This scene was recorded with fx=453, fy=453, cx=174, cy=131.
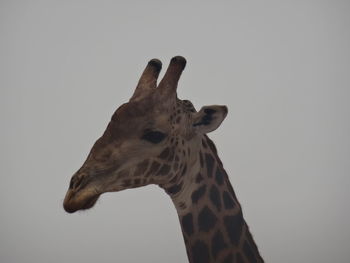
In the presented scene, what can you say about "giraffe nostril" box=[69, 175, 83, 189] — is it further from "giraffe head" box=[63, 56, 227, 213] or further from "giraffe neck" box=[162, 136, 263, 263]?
"giraffe neck" box=[162, 136, 263, 263]

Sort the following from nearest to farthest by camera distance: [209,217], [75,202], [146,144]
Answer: [75,202] → [146,144] → [209,217]

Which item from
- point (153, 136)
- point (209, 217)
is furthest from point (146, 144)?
point (209, 217)

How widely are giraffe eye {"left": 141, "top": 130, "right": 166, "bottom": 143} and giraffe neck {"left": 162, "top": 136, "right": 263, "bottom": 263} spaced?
0.18m

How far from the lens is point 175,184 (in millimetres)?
1457

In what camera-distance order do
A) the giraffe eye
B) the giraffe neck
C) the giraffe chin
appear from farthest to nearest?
the giraffe neck
the giraffe eye
the giraffe chin

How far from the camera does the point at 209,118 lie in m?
1.43

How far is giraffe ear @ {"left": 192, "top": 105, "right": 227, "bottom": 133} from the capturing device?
1.41 metres

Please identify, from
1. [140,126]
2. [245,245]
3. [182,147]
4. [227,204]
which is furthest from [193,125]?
[245,245]

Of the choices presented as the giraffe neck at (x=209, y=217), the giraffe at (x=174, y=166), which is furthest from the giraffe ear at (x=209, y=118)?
the giraffe neck at (x=209, y=217)

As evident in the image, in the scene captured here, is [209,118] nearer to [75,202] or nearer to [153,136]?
[153,136]

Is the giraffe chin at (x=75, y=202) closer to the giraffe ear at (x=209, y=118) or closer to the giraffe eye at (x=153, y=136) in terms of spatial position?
the giraffe eye at (x=153, y=136)

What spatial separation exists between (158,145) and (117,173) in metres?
0.16

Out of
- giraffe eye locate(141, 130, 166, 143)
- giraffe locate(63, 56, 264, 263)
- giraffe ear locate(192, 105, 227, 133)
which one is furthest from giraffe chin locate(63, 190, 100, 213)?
giraffe ear locate(192, 105, 227, 133)

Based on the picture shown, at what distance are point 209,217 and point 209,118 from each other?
33 centimetres
